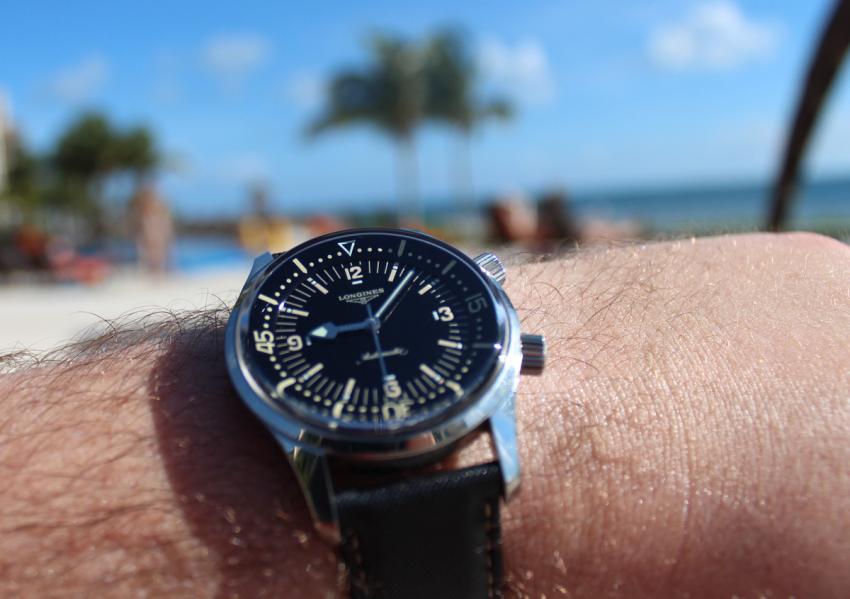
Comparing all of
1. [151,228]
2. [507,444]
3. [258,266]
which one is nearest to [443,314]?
[507,444]

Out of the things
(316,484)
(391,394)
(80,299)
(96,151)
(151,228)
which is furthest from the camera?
(96,151)

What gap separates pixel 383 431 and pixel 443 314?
12.5 inches

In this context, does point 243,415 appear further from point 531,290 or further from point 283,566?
point 531,290

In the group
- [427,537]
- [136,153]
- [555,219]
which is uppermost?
[427,537]

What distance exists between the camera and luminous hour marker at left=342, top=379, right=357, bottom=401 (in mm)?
1340

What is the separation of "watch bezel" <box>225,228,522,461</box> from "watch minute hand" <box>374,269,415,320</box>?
0.22 m

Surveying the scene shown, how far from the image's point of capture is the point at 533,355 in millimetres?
1417

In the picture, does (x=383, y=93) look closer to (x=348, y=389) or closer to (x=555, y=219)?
(x=555, y=219)

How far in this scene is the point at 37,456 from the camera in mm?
1306

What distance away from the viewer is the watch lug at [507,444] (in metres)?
1.27

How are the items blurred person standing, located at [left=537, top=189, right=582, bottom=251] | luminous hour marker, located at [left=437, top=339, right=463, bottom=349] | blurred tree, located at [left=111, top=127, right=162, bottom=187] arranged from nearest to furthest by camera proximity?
1. luminous hour marker, located at [left=437, top=339, right=463, bottom=349]
2. blurred person standing, located at [left=537, top=189, right=582, bottom=251]
3. blurred tree, located at [left=111, top=127, right=162, bottom=187]

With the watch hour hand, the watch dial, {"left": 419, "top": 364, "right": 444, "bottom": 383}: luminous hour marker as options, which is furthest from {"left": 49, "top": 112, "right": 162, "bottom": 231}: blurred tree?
{"left": 419, "top": 364, "right": 444, "bottom": 383}: luminous hour marker

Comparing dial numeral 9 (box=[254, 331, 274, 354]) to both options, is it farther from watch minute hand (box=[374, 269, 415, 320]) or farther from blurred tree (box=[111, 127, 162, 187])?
blurred tree (box=[111, 127, 162, 187])

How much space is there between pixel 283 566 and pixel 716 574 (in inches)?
29.0
